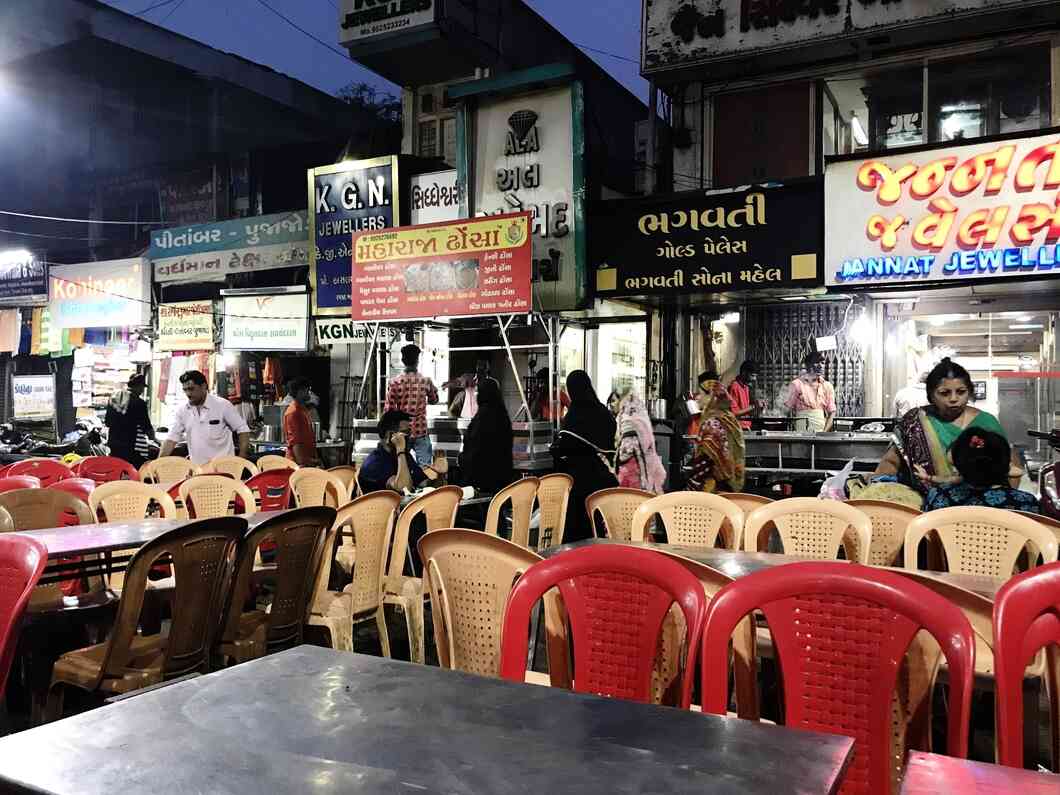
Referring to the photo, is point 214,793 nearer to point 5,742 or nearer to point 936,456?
point 5,742

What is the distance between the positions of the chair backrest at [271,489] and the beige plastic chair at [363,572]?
2.20 m

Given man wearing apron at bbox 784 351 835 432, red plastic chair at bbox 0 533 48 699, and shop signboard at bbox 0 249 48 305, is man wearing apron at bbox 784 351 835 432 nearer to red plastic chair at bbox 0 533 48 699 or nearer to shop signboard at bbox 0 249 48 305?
red plastic chair at bbox 0 533 48 699

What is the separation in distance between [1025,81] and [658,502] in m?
8.75

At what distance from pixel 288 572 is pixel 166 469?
4.41 meters

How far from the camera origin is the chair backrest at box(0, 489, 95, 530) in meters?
5.13

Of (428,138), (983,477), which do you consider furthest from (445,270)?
(983,477)

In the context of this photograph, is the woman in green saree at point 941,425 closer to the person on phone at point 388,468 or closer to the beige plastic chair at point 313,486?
the person on phone at point 388,468

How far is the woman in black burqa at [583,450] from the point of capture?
6750mm

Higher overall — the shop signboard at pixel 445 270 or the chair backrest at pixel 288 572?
the shop signboard at pixel 445 270

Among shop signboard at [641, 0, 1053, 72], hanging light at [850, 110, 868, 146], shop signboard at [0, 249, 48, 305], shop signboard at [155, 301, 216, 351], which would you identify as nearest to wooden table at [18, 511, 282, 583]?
shop signboard at [641, 0, 1053, 72]

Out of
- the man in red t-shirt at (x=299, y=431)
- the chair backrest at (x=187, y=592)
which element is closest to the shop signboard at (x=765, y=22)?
the man in red t-shirt at (x=299, y=431)

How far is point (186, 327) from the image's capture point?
571 inches

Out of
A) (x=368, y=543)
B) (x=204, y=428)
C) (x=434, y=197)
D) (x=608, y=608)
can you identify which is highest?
(x=434, y=197)

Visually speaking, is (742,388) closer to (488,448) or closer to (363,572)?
(488,448)
